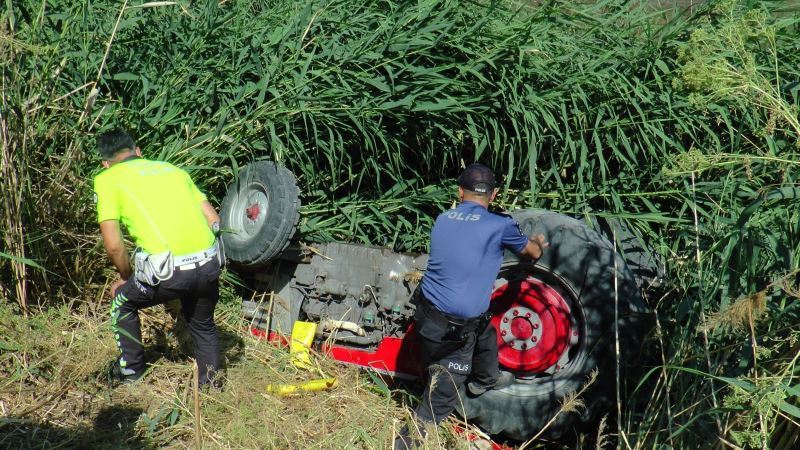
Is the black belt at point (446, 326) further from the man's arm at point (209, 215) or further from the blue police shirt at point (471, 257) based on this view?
the man's arm at point (209, 215)

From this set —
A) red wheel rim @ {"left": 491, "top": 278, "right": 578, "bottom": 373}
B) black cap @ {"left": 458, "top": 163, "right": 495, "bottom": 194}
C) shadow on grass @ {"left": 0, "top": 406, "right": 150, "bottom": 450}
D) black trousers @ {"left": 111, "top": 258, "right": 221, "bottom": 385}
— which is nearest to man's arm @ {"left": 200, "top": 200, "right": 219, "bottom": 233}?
black trousers @ {"left": 111, "top": 258, "right": 221, "bottom": 385}

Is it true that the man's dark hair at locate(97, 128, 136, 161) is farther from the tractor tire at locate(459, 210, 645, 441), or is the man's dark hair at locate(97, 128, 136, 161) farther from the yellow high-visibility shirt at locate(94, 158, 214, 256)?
the tractor tire at locate(459, 210, 645, 441)

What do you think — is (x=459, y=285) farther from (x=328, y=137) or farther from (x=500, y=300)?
(x=328, y=137)

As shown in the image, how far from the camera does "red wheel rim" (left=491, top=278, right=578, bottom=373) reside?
495 cm

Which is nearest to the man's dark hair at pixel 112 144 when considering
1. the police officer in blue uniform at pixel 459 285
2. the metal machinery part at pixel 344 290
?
the metal machinery part at pixel 344 290

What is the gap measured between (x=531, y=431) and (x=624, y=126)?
6.33ft

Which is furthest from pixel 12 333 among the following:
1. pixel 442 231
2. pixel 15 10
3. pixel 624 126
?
pixel 624 126

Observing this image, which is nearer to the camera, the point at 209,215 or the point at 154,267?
the point at 154,267

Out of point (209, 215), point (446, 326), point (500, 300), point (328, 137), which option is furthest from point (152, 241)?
point (500, 300)

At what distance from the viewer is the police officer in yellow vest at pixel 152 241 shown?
472cm

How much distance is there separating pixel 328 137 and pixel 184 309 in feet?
4.77

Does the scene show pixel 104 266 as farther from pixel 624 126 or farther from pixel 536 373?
pixel 624 126

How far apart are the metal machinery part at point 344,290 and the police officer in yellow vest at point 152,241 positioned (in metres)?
0.75

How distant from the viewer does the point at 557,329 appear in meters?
4.94
